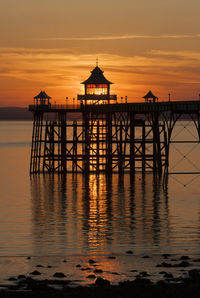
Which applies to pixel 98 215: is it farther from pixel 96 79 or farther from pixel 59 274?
pixel 96 79

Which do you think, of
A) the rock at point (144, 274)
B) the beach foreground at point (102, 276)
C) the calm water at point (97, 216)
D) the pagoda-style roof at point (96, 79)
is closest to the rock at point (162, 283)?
the beach foreground at point (102, 276)

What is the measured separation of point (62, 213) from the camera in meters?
41.0

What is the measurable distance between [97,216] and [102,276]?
1514cm

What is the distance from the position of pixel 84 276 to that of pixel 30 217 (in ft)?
49.1

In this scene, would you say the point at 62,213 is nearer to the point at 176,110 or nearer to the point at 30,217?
the point at 30,217

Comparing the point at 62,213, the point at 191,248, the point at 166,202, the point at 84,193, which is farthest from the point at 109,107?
the point at 191,248

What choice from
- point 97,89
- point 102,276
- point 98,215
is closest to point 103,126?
point 97,89

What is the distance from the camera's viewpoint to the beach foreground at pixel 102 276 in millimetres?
22266

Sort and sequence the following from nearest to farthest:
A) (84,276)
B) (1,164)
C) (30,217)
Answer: (84,276) → (30,217) → (1,164)

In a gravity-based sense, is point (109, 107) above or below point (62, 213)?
above

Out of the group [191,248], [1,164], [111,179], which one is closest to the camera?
[191,248]

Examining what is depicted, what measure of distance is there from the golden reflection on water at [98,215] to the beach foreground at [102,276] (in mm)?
1877

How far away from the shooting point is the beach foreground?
22.3m

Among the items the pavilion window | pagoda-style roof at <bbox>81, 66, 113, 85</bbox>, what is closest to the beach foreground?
the pavilion window
